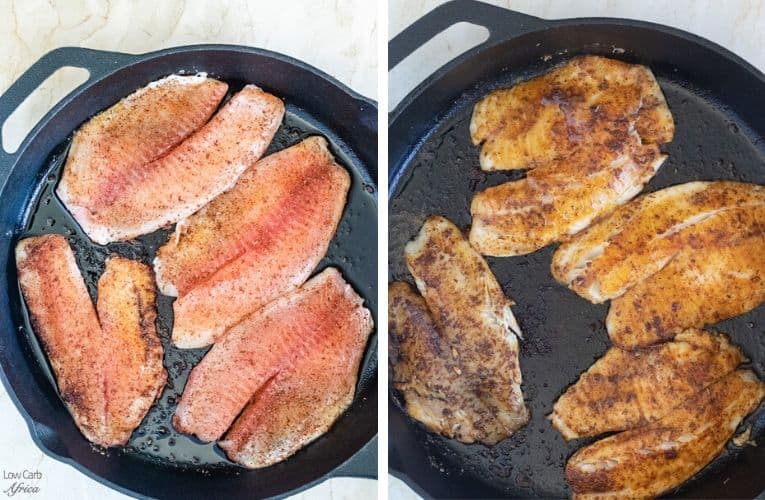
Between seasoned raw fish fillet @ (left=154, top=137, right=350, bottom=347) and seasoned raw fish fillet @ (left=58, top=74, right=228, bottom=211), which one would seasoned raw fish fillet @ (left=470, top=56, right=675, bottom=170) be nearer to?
seasoned raw fish fillet @ (left=154, top=137, right=350, bottom=347)

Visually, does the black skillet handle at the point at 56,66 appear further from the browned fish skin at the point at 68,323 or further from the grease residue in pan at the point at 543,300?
the grease residue in pan at the point at 543,300

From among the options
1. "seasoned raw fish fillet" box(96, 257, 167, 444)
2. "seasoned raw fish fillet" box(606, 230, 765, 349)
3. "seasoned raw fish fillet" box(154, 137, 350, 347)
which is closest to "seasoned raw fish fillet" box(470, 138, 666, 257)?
"seasoned raw fish fillet" box(606, 230, 765, 349)

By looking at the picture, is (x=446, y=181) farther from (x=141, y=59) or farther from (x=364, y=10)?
(x=141, y=59)

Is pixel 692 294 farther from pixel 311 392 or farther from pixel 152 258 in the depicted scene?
pixel 152 258

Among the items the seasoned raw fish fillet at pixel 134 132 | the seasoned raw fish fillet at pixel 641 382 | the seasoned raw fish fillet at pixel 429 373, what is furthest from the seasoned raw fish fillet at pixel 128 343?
the seasoned raw fish fillet at pixel 641 382

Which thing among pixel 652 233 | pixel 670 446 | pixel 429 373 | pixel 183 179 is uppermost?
pixel 183 179

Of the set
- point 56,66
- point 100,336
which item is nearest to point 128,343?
point 100,336
